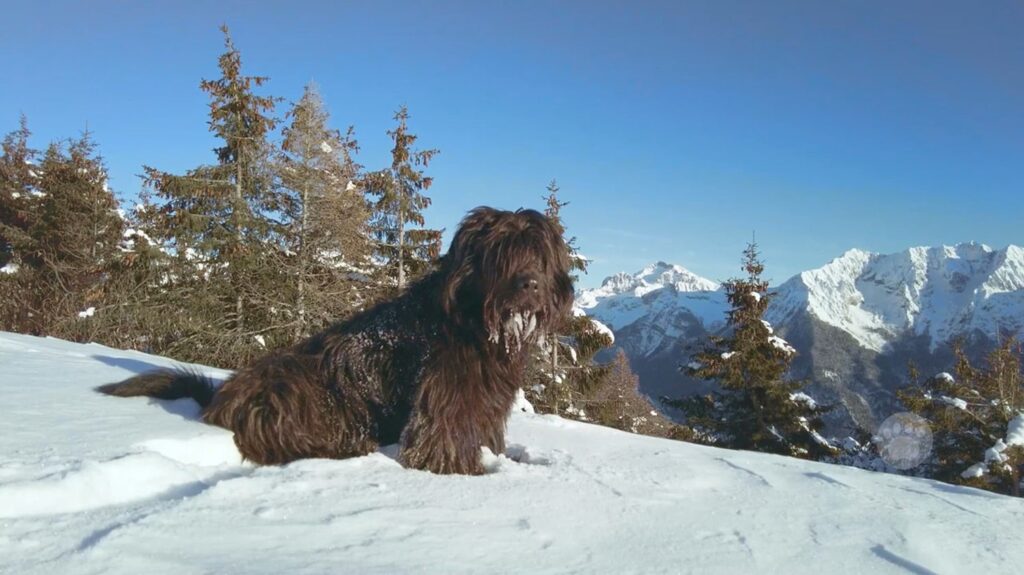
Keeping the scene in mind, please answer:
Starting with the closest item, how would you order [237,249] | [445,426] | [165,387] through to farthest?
[445,426] < [165,387] < [237,249]

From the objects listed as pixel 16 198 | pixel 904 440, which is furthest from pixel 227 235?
pixel 904 440

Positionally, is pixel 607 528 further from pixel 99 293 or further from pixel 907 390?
pixel 907 390

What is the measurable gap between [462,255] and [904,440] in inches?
762

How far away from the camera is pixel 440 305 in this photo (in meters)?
3.86

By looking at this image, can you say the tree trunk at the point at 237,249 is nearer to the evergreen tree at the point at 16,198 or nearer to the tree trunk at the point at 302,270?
the tree trunk at the point at 302,270

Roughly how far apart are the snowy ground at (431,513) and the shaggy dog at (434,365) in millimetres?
252

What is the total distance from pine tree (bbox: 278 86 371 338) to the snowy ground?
49.8 feet

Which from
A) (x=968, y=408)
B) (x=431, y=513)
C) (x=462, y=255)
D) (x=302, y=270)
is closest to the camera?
(x=431, y=513)

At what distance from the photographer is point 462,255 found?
3955mm

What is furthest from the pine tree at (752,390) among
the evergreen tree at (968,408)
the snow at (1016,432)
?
the snow at (1016,432)

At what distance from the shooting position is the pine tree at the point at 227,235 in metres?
18.7

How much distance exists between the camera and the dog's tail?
410cm

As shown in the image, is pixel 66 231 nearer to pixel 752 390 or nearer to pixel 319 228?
pixel 319 228

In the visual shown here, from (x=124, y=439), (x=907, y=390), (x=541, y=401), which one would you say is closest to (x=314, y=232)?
(x=541, y=401)
